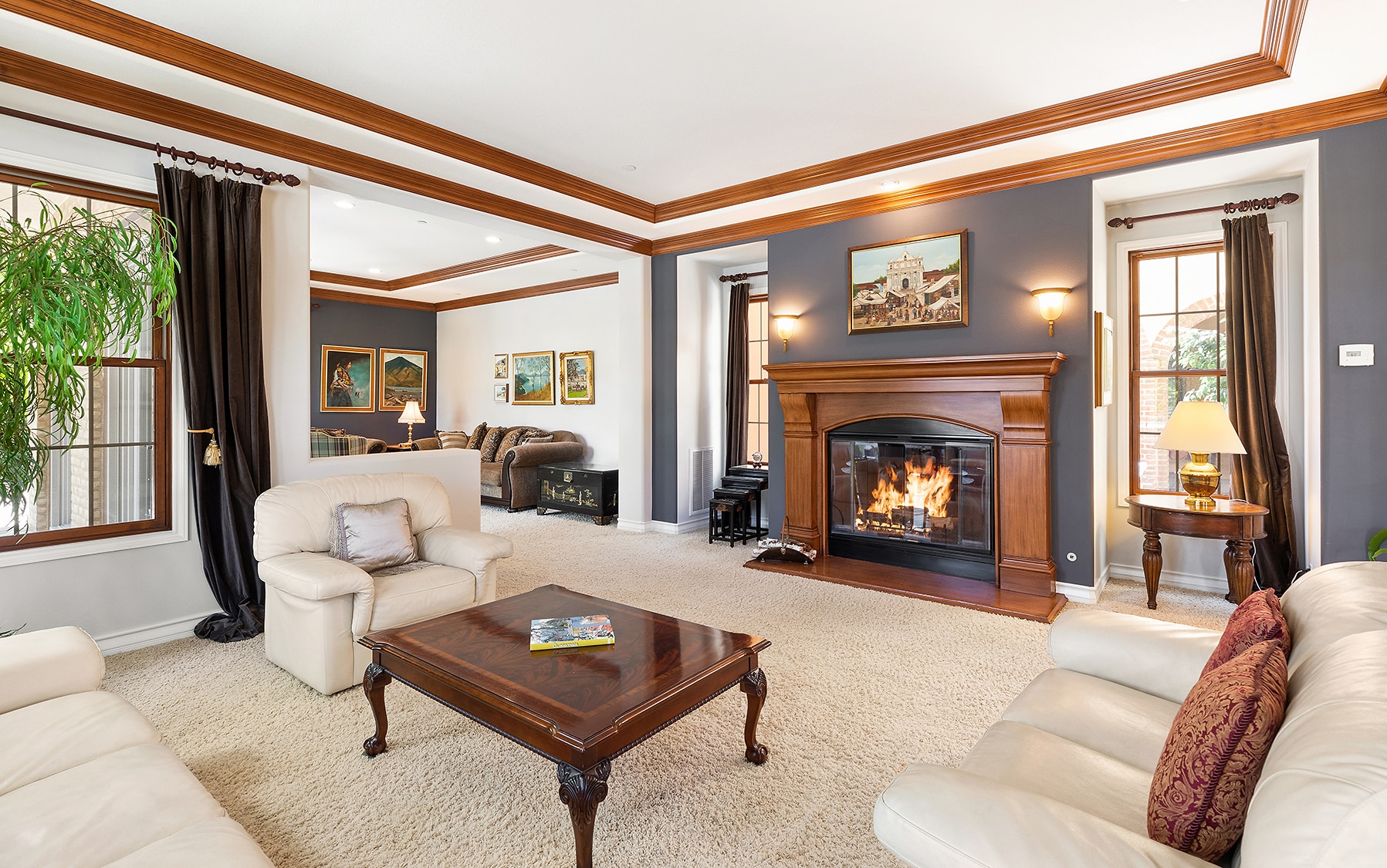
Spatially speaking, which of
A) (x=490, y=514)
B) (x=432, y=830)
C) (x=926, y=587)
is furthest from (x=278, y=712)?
(x=490, y=514)

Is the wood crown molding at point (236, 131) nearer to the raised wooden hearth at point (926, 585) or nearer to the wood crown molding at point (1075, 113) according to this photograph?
the wood crown molding at point (1075, 113)

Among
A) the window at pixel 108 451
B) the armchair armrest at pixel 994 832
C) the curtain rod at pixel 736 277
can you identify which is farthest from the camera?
the curtain rod at pixel 736 277

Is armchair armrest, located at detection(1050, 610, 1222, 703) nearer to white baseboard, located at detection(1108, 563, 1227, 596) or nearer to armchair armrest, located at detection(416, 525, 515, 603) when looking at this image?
armchair armrest, located at detection(416, 525, 515, 603)

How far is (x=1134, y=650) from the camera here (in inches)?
72.1

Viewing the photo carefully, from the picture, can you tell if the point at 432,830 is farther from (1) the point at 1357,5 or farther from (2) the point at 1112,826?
(1) the point at 1357,5

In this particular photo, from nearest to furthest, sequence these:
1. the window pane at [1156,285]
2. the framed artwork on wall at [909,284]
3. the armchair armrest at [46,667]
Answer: the armchair armrest at [46,667], the window pane at [1156,285], the framed artwork on wall at [909,284]

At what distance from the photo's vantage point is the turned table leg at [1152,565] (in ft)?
12.6

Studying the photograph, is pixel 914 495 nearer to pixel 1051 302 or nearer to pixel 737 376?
pixel 1051 302

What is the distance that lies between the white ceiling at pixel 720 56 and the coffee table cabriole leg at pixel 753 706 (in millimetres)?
2706

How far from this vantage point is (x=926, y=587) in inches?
168

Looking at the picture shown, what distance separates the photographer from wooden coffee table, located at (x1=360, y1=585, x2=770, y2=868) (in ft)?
5.43

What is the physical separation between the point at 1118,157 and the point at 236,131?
4938mm

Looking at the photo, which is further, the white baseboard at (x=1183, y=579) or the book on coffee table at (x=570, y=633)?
the white baseboard at (x=1183, y=579)

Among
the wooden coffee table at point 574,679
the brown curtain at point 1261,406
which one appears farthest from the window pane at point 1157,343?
the wooden coffee table at point 574,679
